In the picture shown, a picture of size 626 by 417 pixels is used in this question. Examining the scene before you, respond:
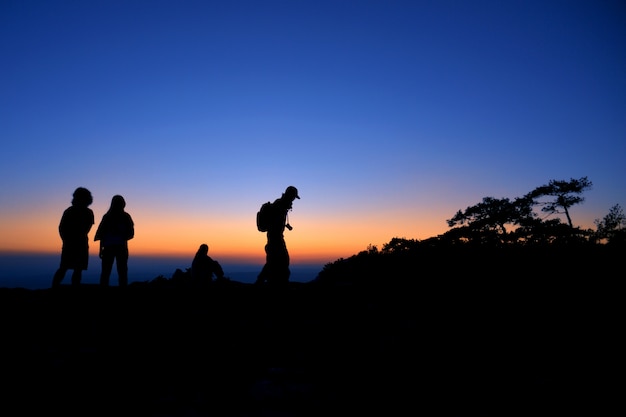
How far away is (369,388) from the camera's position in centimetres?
376

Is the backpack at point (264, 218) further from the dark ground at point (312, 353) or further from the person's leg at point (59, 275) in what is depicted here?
the person's leg at point (59, 275)

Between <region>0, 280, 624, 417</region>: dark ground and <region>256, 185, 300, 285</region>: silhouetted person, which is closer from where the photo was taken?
<region>0, 280, 624, 417</region>: dark ground

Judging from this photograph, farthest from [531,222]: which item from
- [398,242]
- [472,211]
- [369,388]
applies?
[369,388]

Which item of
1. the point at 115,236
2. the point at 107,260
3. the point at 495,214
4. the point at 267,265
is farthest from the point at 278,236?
the point at 495,214

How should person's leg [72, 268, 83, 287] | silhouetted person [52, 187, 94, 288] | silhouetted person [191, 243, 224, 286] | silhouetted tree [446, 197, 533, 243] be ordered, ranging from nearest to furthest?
silhouetted person [52, 187, 94, 288] < person's leg [72, 268, 83, 287] < silhouetted person [191, 243, 224, 286] < silhouetted tree [446, 197, 533, 243]

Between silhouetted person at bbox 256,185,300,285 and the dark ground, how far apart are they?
89cm

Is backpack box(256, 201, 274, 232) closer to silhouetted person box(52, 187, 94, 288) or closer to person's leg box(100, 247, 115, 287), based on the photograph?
person's leg box(100, 247, 115, 287)

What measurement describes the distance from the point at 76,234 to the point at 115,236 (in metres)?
0.83

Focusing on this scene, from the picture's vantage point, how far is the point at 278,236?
6.84 meters

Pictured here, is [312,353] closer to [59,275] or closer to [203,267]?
[59,275]

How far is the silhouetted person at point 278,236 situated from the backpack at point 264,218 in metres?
0.05

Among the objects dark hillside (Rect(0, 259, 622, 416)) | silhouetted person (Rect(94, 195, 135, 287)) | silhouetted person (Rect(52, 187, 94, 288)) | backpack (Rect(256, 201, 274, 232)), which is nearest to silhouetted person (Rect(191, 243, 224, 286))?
dark hillside (Rect(0, 259, 622, 416))

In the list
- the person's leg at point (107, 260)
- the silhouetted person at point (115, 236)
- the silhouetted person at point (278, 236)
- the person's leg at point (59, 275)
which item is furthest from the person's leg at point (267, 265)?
the person's leg at point (59, 275)

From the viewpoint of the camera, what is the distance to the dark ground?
11.0ft
